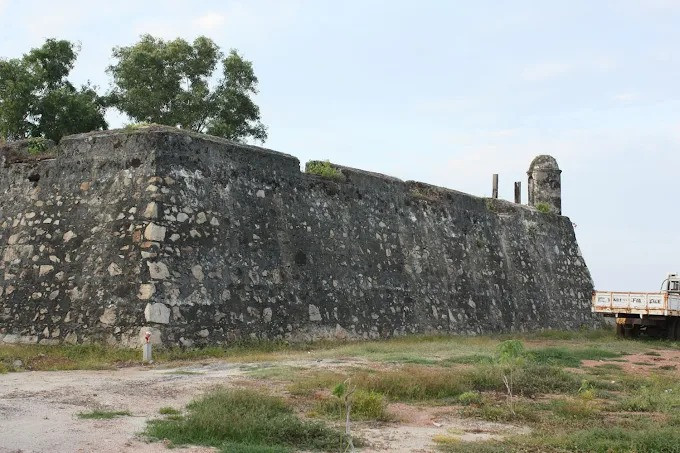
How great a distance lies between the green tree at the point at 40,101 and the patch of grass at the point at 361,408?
71.4ft

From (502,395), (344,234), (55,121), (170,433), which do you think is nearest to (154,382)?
(170,433)

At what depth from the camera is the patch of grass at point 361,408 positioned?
7.57 metres

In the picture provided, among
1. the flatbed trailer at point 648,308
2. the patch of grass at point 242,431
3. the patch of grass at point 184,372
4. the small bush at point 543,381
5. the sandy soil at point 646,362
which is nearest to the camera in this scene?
the patch of grass at point 242,431

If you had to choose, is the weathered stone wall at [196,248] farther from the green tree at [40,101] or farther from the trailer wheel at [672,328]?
the green tree at [40,101]

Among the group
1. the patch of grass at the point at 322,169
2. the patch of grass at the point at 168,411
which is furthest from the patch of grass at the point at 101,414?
the patch of grass at the point at 322,169

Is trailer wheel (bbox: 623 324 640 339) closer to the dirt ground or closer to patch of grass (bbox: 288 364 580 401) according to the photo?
patch of grass (bbox: 288 364 580 401)

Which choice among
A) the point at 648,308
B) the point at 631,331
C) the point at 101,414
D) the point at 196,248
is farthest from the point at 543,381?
the point at 631,331

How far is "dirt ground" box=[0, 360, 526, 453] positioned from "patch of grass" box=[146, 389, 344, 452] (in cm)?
22

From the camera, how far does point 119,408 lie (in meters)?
7.47

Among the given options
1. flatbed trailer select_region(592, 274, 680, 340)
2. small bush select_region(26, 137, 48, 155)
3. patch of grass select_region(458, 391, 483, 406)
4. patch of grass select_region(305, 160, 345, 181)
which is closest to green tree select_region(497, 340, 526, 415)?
patch of grass select_region(458, 391, 483, 406)

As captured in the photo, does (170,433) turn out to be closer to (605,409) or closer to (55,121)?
(605,409)

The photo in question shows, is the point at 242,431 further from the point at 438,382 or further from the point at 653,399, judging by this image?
the point at 653,399

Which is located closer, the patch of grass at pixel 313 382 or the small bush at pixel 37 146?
the patch of grass at pixel 313 382

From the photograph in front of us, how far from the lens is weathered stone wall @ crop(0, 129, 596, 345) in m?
12.9
